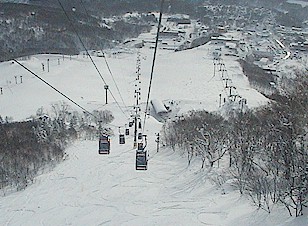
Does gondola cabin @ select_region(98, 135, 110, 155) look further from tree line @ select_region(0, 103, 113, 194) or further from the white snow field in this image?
tree line @ select_region(0, 103, 113, 194)

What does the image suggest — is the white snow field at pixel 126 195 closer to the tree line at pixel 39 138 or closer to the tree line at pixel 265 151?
the tree line at pixel 265 151

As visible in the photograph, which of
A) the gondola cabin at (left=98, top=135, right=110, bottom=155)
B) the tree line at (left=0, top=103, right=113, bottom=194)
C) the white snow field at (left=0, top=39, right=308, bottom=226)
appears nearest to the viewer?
the white snow field at (left=0, top=39, right=308, bottom=226)

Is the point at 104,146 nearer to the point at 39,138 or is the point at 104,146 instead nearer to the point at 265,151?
the point at 265,151

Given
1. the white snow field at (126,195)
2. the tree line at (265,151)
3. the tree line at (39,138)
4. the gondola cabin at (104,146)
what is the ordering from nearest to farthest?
the tree line at (265,151) → the white snow field at (126,195) → the gondola cabin at (104,146) → the tree line at (39,138)

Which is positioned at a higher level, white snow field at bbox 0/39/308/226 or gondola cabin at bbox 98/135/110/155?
gondola cabin at bbox 98/135/110/155

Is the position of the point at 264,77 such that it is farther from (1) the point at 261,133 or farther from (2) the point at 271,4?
(2) the point at 271,4

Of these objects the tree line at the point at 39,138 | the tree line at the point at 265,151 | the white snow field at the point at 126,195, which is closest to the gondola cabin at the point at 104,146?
the white snow field at the point at 126,195

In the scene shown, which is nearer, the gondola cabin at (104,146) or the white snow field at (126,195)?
the white snow field at (126,195)

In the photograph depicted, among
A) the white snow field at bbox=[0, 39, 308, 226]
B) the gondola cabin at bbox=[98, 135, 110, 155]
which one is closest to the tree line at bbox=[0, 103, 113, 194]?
the white snow field at bbox=[0, 39, 308, 226]

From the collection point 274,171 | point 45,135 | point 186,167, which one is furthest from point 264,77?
point 274,171
